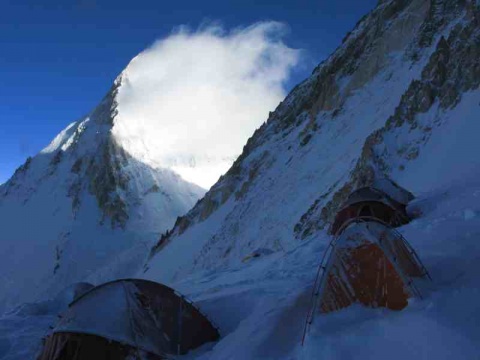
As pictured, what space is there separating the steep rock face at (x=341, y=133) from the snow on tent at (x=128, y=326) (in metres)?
15.8

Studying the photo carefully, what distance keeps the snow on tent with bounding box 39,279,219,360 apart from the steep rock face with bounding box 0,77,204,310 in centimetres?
6923

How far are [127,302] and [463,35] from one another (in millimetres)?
32216

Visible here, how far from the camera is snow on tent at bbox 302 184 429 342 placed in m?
7.23

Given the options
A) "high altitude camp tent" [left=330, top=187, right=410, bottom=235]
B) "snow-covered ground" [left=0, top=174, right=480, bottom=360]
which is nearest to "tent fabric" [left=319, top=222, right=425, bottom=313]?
"snow-covered ground" [left=0, top=174, right=480, bottom=360]

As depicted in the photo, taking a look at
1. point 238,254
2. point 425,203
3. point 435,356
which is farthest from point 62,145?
point 435,356

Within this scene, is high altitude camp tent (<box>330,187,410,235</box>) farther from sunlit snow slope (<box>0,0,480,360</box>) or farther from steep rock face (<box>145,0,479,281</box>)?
steep rock face (<box>145,0,479,281</box>)

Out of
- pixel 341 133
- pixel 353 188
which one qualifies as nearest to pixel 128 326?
pixel 353 188

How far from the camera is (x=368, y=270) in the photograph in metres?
7.61

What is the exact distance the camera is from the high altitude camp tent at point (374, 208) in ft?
54.6

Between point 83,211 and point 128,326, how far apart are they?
10196 cm

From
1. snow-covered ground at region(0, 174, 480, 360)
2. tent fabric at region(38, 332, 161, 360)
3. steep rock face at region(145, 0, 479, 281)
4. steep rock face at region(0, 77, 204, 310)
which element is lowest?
snow-covered ground at region(0, 174, 480, 360)

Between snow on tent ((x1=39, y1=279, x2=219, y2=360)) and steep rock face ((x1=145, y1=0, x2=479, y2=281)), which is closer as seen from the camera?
snow on tent ((x1=39, y1=279, x2=219, y2=360))

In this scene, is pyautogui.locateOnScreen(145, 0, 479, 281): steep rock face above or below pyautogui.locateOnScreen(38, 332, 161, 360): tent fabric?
above

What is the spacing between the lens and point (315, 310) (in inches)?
306
